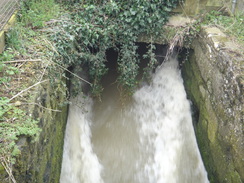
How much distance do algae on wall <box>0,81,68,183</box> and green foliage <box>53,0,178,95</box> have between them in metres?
1.09

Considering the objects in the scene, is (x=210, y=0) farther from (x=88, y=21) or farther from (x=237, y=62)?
(x=88, y=21)

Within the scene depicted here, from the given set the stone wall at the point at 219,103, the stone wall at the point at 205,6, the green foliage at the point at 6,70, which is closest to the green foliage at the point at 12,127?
the green foliage at the point at 6,70

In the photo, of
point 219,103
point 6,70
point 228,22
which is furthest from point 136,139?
point 228,22

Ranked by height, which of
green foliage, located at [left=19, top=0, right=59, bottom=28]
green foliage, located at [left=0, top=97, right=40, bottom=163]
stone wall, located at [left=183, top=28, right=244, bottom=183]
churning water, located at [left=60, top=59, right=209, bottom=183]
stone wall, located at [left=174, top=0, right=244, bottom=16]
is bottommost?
churning water, located at [left=60, top=59, right=209, bottom=183]

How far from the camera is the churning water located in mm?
4152

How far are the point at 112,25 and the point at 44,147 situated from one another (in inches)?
101

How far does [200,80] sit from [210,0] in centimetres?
172

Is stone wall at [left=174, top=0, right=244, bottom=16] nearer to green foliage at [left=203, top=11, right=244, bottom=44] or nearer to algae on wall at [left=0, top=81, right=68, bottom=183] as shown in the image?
green foliage at [left=203, top=11, right=244, bottom=44]

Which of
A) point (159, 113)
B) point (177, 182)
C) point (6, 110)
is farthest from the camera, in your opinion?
point (159, 113)

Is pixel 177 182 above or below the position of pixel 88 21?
below

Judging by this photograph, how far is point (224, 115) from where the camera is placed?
351cm

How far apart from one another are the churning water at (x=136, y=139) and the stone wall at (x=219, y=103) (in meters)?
0.36

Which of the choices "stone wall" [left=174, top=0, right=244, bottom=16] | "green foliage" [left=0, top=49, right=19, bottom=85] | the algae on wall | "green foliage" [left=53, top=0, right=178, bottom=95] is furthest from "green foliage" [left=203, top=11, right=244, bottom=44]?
"green foliage" [left=0, top=49, right=19, bottom=85]

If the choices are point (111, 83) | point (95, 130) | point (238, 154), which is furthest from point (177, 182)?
point (111, 83)
